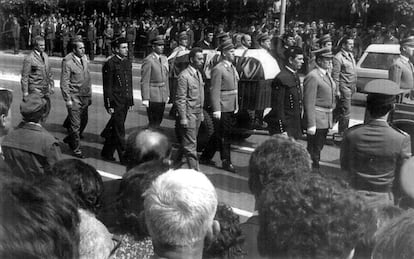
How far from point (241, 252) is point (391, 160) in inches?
48.4

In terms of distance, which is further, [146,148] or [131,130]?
[131,130]

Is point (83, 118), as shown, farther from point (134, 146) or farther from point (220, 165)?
point (134, 146)

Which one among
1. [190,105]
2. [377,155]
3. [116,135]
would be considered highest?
[377,155]

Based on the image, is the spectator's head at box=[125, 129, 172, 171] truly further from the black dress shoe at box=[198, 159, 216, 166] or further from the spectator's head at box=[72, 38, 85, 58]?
the spectator's head at box=[72, 38, 85, 58]

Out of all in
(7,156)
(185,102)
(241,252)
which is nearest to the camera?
(241,252)

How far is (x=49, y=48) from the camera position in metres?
8.30

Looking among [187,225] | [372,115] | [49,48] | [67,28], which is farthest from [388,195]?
[49,48]

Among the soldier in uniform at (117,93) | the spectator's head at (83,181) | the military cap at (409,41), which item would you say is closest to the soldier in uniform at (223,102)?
the soldier in uniform at (117,93)

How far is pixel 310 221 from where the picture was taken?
5.37 ft

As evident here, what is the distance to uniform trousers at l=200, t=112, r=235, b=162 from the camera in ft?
18.5

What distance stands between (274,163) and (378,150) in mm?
837

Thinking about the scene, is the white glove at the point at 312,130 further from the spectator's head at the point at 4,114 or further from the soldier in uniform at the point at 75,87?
the spectator's head at the point at 4,114

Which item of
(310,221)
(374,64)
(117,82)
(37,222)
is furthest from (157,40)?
(37,222)

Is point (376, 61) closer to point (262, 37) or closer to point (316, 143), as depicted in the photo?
point (262, 37)
